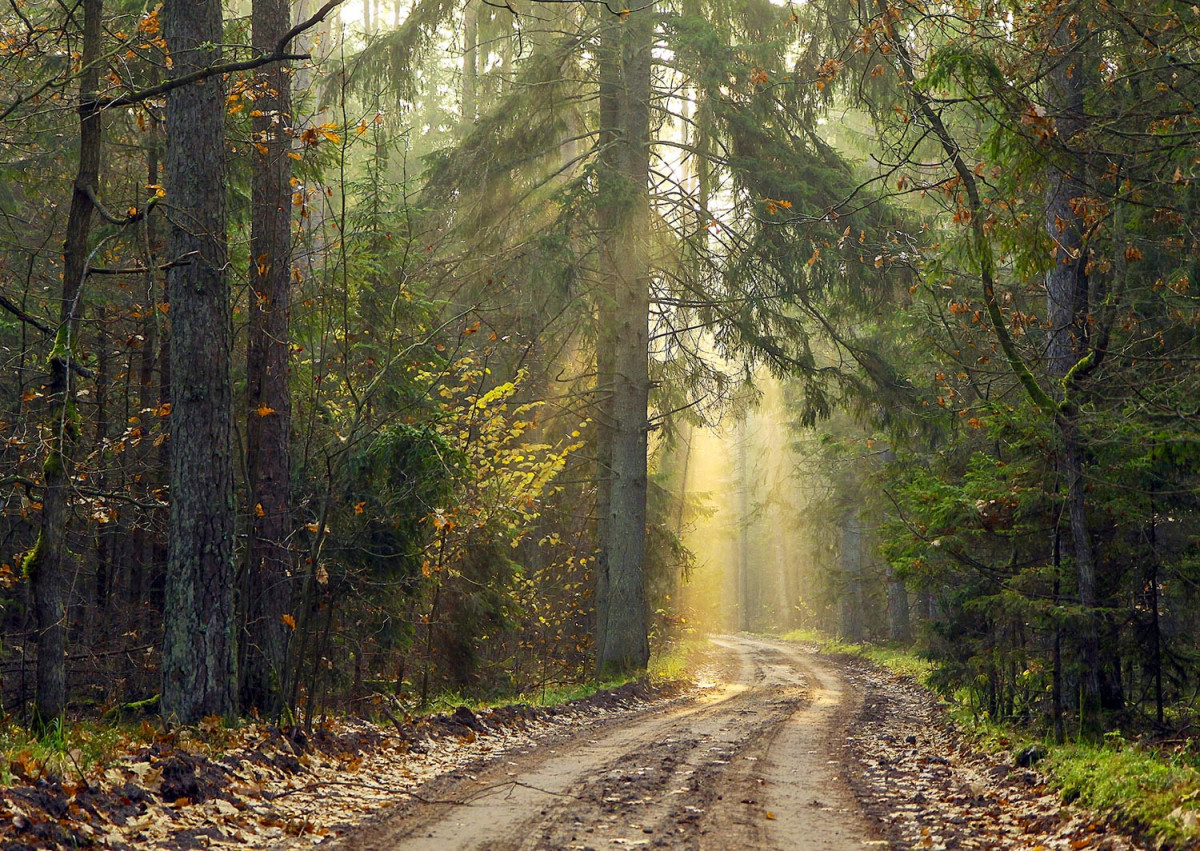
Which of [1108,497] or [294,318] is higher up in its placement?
[294,318]

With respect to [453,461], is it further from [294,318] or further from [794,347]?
[794,347]

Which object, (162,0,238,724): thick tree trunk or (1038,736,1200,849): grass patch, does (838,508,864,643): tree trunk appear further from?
(162,0,238,724): thick tree trunk

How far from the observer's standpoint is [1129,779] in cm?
622

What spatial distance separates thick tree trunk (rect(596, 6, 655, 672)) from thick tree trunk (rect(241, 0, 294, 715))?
7.18 meters

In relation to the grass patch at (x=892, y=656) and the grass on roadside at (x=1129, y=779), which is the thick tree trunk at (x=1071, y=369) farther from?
the grass patch at (x=892, y=656)

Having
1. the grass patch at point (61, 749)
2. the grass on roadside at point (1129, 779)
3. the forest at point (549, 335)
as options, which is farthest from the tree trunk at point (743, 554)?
the grass patch at point (61, 749)

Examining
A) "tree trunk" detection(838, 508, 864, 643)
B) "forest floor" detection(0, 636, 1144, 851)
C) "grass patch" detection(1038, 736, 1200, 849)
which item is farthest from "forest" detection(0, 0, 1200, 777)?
"tree trunk" detection(838, 508, 864, 643)

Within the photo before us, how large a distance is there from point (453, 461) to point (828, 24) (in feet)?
33.2

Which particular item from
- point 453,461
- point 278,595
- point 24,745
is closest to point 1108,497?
point 453,461

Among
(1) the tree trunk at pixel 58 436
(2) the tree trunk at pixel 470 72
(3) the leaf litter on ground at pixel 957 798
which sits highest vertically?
(2) the tree trunk at pixel 470 72

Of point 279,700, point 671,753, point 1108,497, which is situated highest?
point 1108,497

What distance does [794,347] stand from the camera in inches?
668

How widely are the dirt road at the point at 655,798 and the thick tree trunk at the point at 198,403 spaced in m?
2.43

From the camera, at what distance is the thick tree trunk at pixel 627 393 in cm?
1695
